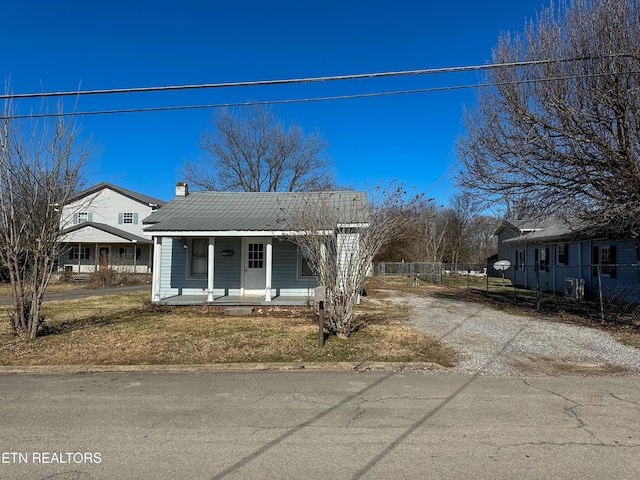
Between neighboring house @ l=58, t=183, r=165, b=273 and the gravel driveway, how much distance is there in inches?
881

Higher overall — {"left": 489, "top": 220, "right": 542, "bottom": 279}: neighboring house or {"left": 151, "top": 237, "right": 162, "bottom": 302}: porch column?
{"left": 489, "top": 220, "right": 542, "bottom": 279}: neighboring house

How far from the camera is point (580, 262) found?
18672 millimetres

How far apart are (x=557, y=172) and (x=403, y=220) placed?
464 cm

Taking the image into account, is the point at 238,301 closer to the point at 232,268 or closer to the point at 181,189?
the point at 232,268

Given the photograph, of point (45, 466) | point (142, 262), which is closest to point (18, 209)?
point (45, 466)

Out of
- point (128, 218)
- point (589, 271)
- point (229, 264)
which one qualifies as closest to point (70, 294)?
point (229, 264)

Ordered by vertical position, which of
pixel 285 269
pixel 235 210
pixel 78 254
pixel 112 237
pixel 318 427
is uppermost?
pixel 235 210

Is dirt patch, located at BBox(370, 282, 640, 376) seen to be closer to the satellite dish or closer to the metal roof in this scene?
the metal roof

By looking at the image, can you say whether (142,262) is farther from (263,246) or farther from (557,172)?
(557,172)

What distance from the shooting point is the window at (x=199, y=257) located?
14.4m

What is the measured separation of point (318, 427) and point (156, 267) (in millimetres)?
10861

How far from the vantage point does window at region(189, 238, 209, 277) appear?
567 inches

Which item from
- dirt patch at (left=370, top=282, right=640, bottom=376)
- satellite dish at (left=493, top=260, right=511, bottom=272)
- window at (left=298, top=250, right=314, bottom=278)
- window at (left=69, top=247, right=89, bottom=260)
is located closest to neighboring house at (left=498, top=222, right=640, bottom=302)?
satellite dish at (left=493, top=260, right=511, bottom=272)

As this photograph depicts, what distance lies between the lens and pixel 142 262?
32.5 meters
